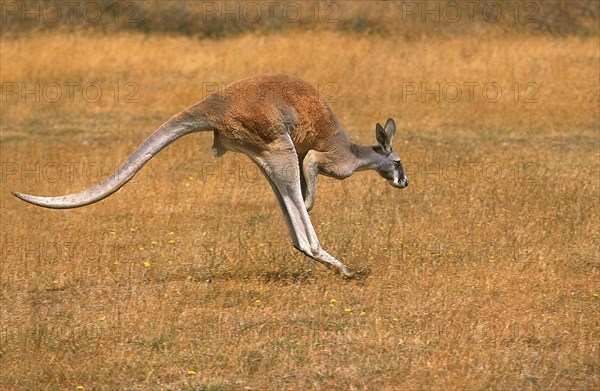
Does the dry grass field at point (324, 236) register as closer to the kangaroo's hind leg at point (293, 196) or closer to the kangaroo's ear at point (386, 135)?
the kangaroo's hind leg at point (293, 196)

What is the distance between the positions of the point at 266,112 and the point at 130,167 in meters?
1.13

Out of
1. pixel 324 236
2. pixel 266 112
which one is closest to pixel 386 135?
pixel 324 236

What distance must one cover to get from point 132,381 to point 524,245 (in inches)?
157

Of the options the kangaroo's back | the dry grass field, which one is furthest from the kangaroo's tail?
the dry grass field

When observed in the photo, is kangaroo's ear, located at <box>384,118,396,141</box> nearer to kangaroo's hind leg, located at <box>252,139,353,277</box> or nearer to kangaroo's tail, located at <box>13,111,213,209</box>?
kangaroo's hind leg, located at <box>252,139,353,277</box>

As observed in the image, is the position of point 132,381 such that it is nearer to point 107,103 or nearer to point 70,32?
point 107,103

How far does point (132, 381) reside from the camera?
5.93m

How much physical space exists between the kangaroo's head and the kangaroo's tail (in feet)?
5.06

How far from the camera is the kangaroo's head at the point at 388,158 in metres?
8.39

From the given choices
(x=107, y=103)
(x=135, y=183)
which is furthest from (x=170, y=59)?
(x=135, y=183)

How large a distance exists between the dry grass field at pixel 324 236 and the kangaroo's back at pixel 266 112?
3.54ft

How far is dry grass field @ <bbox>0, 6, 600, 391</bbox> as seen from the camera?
6.15 metres

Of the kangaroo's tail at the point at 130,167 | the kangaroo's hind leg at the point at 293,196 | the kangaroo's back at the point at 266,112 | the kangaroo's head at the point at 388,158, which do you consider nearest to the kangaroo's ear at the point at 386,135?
the kangaroo's head at the point at 388,158

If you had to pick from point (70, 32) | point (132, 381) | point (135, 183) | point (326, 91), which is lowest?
point (132, 381)
